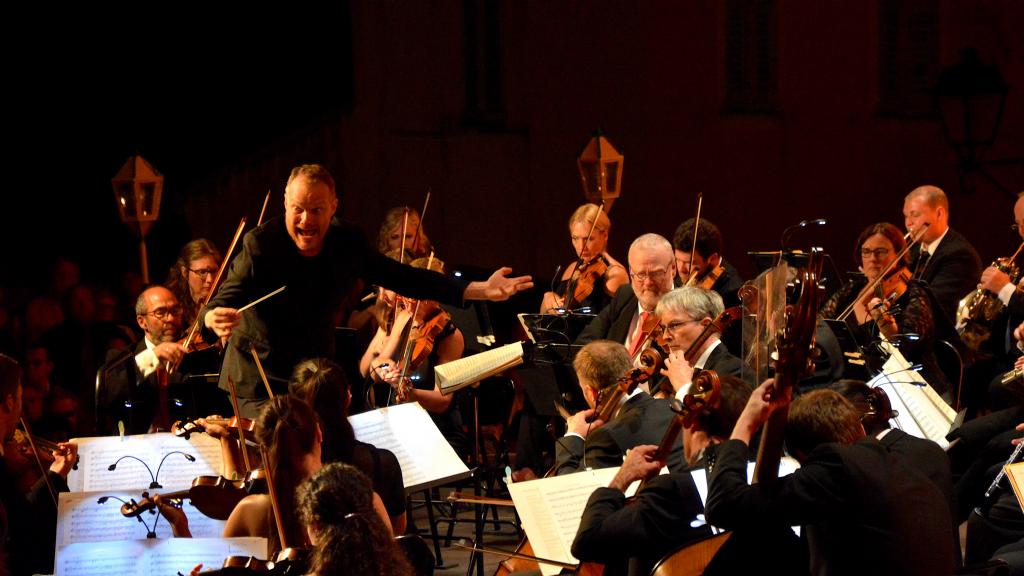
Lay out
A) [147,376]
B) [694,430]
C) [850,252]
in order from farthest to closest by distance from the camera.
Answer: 1. [850,252]
2. [147,376]
3. [694,430]

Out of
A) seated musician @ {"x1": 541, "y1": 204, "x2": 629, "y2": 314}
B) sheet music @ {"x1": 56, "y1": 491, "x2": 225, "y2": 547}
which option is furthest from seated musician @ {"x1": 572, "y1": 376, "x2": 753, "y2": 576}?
seated musician @ {"x1": 541, "y1": 204, "x2": 629, "y2": 314}

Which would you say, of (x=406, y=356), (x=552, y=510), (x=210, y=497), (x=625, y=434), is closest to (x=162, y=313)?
(x=406, y=356)

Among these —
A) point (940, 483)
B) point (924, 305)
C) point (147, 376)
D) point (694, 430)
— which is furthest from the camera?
point (924, 305)

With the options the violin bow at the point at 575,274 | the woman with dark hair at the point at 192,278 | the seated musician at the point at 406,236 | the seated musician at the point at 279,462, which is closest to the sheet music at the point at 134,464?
the seated musician at the point at 279,462

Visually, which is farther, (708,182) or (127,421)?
(708,182)

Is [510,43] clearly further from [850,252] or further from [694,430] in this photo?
[694,430]

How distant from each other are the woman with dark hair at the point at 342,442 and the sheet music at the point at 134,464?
487 mm

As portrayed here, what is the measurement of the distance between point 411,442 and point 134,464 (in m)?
0.97

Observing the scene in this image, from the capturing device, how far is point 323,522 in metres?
3.07

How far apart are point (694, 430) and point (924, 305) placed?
2.84 m

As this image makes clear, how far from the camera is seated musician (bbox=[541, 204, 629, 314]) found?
282 inches

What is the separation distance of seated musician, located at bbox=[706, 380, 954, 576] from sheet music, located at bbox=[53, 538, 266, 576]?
1.27 metres

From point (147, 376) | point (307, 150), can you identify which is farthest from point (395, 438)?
point (307, 150)

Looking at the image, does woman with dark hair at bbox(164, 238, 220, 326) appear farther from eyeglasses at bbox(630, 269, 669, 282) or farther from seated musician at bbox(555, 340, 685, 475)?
seated musician at bbox(555, 340, 685, 475)
